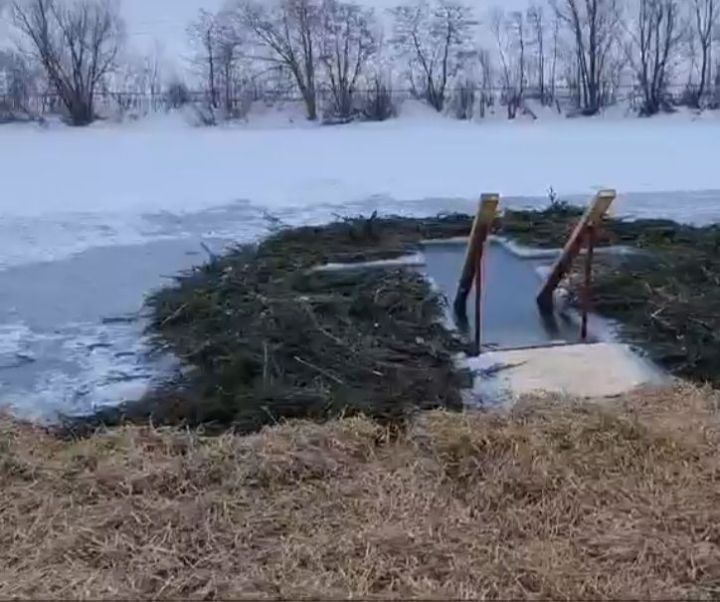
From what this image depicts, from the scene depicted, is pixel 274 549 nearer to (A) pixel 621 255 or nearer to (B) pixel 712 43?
(A) pixel 621 255

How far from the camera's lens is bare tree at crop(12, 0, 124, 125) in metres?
17.1

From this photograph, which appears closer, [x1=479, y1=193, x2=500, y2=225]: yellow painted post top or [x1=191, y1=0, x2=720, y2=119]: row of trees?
[x1=479, y1=193, x2=500, y2=225]: yellow painted post top

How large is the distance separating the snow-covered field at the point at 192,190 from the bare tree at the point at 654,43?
7.68 ft

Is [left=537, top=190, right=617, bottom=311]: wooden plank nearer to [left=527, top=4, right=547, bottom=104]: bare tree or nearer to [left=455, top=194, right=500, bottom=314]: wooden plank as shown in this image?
[left=455, top=194, right=500, bottom=314]: wooden plank

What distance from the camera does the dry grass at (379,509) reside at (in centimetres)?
230

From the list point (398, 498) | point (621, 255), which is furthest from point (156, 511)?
point (621, 255)

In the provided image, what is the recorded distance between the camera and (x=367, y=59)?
18734 mm

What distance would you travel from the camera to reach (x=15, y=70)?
57.3ft

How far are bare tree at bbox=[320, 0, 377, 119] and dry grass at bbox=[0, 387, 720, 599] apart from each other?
47.6 ft

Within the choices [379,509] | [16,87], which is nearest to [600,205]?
[379,509]

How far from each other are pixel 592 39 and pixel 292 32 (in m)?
5.68

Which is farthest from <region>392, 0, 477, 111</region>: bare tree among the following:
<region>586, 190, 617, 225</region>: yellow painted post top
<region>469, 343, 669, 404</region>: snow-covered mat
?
<region>469, 343, 669, 404</region>: snow-covered mat

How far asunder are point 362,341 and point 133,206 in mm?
4488

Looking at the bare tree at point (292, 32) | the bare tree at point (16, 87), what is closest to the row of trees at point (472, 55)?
the bare tree at point (292, 32)
